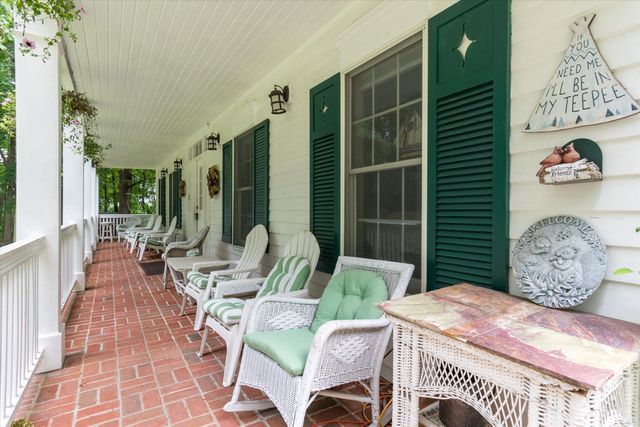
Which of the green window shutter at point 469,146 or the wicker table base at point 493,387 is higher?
the green window shutter at point 469,146

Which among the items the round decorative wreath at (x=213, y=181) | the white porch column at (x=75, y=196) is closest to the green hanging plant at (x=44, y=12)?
the white porch column at (x=75, y=196)

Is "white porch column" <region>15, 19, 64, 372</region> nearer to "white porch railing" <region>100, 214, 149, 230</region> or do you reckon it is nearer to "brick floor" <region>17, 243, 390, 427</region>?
"brick floor" <region>17, 243, 390, 427</region>

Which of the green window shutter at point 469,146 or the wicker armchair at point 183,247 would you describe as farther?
the wicker armchair at point 183,247

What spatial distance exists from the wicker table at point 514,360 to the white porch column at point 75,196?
5.27m

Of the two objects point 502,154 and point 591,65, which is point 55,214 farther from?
point 591,65

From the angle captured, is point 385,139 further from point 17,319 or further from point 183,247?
point 183,247

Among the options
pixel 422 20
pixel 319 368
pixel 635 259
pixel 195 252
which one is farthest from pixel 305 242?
pixel 195 252

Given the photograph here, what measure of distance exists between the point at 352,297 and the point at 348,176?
110 cm

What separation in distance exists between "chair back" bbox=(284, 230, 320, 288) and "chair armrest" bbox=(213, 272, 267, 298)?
0.44m

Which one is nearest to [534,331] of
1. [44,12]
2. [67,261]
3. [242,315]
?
[242,315]

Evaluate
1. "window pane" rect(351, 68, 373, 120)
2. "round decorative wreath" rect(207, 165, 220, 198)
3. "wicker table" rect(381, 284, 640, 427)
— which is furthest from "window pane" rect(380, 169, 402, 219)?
"round decorative wreath" rect(207, 165, 220, 198)

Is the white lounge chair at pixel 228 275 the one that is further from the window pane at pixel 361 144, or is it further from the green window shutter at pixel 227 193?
the window pane at pixel 361 144

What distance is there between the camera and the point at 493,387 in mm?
1203

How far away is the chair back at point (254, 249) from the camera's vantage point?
387 centimetres
